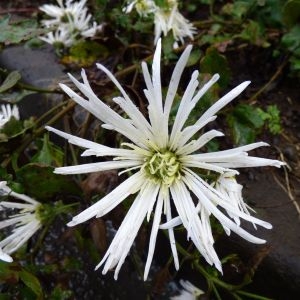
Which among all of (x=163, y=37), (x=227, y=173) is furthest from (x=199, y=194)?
(x=163, y=37)

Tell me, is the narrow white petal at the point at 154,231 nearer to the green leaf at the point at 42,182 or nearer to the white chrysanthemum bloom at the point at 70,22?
the green leaf at the point at 42,182

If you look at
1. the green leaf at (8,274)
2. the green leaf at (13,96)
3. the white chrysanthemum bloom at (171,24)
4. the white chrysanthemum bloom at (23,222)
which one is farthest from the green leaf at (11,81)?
the white chrysanthemum bloom at (171,24)

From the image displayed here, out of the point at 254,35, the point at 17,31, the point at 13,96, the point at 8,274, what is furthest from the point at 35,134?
the point at 254,35

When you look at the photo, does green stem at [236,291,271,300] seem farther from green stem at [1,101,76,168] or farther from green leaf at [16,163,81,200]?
green stem at [1,101,76,168]

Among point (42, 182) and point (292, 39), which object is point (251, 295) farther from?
point (292, 39)

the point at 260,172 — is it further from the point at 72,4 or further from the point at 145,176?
the point at 72,4

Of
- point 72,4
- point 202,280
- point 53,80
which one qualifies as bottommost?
point 202,280
